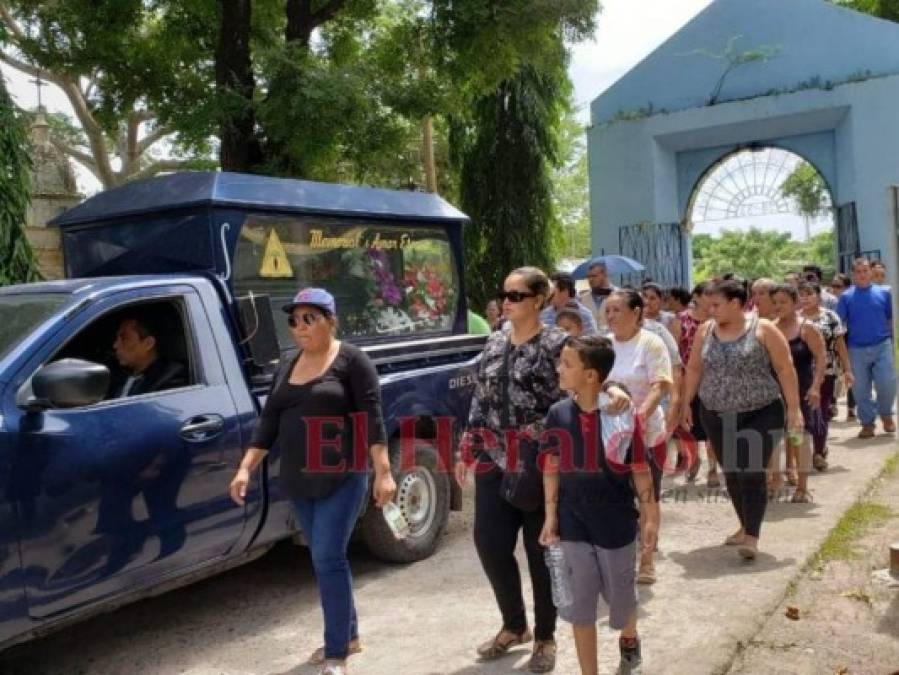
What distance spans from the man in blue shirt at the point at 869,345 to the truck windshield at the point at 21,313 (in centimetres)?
730

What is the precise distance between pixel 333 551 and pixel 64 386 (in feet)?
4.03

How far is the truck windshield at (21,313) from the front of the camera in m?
3.78

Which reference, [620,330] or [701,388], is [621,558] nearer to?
[620,330]

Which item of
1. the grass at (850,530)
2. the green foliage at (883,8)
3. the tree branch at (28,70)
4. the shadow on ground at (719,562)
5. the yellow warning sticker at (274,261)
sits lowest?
the shadow on ground at (719,562)

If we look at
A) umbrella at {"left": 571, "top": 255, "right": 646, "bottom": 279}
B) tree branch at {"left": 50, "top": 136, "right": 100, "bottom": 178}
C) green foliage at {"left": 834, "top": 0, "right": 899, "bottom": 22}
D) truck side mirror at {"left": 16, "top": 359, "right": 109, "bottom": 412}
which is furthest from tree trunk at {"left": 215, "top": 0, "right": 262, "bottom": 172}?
Result: green foliage at {"left": 834, "top": 0, "right": 899, "bottom": 22}

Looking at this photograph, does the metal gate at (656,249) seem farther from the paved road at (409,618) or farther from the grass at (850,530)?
the paved road at (409,618)

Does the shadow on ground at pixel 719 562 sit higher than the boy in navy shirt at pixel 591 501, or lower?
lower

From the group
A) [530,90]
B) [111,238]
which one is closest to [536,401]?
[111,238]

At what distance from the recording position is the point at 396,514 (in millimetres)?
4102

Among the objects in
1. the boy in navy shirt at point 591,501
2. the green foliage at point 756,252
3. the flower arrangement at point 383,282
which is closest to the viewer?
the boy in navy shirt at point 591,501

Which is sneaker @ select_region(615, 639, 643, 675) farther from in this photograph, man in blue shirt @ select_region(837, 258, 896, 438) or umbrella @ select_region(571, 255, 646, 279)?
umbrella @ select_region(571, 255, 646, 279)

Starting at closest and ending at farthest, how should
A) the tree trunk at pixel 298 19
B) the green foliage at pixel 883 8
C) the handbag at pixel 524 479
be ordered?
the handbag at pixel 524 479 < the tree trunk at pixel 298 19 < the green foliage at pixel 883 8

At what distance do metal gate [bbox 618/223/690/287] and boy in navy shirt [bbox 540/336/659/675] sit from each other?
1218cm

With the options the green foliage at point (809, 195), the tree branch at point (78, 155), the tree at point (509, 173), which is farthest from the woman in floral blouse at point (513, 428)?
the green foliage at point (809, 195)
